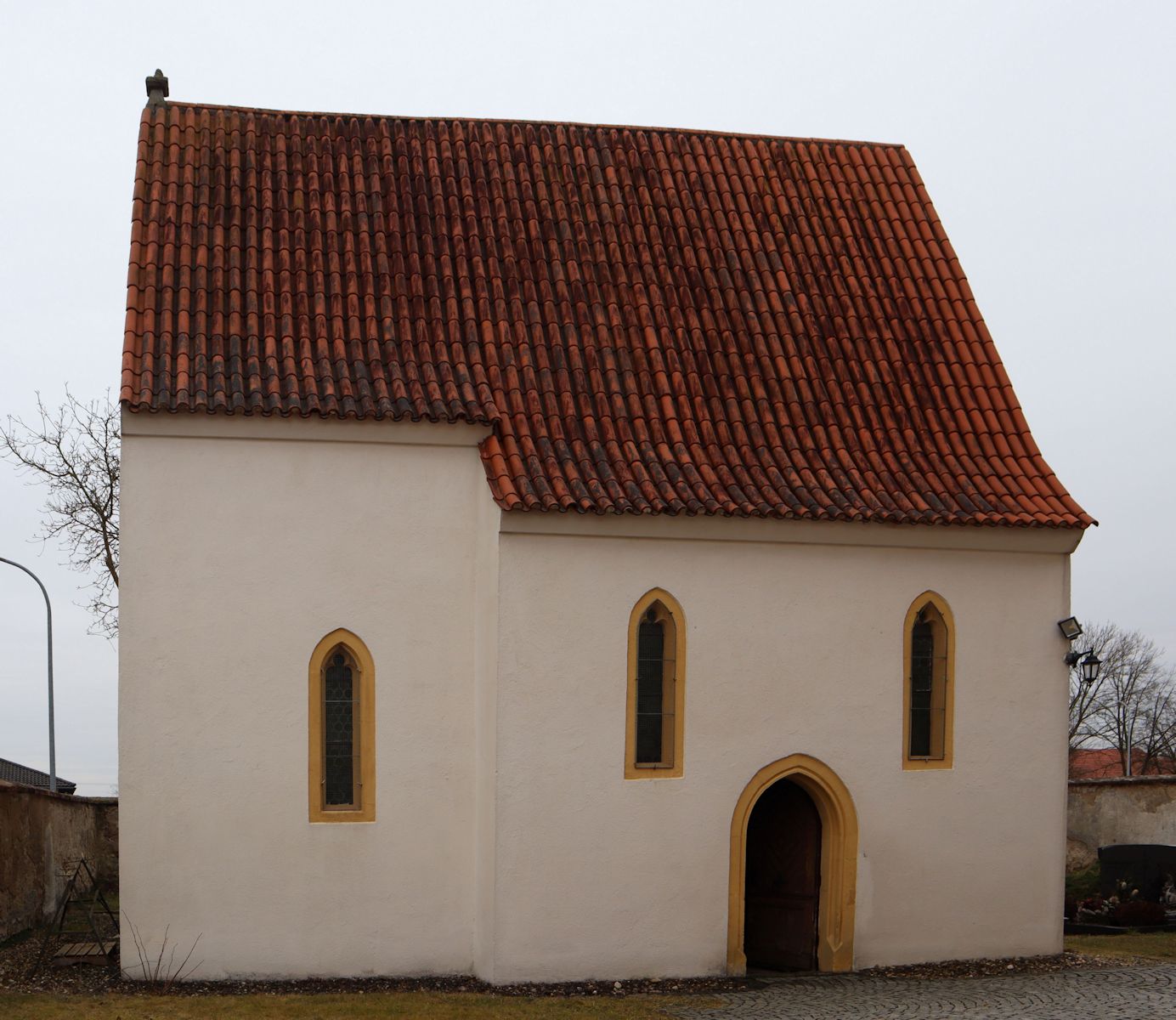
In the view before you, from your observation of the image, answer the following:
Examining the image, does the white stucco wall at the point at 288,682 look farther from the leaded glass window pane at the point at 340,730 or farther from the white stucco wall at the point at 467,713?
the leaded glass window pane at the point at 340,730

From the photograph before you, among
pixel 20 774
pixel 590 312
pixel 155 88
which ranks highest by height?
pixel 155 88

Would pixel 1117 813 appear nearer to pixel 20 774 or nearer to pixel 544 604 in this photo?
pixel 544 604

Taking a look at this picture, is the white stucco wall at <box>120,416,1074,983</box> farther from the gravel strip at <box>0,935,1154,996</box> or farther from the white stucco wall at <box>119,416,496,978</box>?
the gravel strip at <box>0,935,1154,996</box>

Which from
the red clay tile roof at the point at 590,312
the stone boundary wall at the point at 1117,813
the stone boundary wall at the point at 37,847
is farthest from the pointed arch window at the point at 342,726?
the stone boundary wall at the point at 1117,813

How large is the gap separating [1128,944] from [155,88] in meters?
16.2

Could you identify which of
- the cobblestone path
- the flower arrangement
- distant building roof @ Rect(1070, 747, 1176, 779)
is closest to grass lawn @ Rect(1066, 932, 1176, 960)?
the flower arrangement

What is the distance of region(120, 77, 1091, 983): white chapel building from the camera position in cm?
1527

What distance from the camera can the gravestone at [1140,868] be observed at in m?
22.0

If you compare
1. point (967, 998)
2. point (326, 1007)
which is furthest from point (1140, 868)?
point (326, 1007)

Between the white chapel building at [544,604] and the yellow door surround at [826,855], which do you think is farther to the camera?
the yellow door surround at [826,855]

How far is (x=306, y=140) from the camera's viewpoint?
18156 millimetres

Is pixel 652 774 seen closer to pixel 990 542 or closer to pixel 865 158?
pixel 990 542

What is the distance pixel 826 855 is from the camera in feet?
53.8

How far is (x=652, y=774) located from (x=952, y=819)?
353cm
